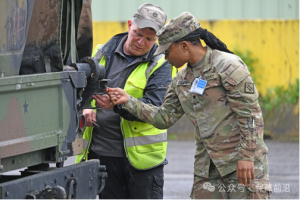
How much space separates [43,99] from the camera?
144 inches

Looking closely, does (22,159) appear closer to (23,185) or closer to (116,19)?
(23,185)

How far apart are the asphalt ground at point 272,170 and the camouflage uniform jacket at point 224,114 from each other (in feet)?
8.91

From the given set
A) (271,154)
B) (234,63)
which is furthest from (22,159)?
(271,154)

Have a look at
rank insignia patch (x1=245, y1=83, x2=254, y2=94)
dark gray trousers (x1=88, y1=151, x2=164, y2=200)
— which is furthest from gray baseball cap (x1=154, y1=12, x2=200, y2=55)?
dark gray trousers (x1=88, y1=151, x2=164, y2=200)

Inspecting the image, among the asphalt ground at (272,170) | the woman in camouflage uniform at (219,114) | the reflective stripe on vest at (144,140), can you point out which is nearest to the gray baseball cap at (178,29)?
the woman in camouflage uniform at (219,114)

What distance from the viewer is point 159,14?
4535mm

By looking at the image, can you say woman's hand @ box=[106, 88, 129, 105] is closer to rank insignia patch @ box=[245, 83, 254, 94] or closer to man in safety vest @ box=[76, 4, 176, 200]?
man in safety vest @ box=[76, 4, 176, 200]

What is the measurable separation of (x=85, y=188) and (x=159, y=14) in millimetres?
1504

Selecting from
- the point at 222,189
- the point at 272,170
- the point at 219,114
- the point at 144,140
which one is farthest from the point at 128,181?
the point at 272,170

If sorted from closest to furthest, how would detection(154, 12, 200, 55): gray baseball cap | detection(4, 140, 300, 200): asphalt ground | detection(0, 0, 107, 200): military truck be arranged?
1. detection(0, 0, 107, 200): military truck
2. detection(154, 12, 200, 55): gray baseball cap
3. detection(4, 140, 300, 200): asphalt ground

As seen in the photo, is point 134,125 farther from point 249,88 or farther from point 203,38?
point 249,88

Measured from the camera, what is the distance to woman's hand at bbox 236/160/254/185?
3.78 meters

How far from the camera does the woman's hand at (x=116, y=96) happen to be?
429 centimetres

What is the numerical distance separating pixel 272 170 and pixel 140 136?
3.91 metres
